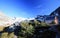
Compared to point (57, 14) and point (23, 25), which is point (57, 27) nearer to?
point (23, 25)

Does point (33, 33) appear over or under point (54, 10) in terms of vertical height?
under

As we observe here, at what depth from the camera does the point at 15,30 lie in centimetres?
2042

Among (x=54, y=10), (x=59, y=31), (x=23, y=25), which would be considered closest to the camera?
(x=59, y=31)

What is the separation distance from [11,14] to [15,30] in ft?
39.1

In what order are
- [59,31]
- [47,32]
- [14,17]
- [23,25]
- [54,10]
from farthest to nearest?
[14,17], [54,10], [23,25], [47,32], [59,31]

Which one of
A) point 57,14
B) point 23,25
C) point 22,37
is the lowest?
point 22,37

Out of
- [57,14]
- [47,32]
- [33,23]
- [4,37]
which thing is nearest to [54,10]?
[57,14]

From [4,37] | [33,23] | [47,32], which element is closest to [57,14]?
[33,23]

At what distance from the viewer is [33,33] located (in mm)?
19047

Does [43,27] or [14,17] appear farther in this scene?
Result: [14,17]

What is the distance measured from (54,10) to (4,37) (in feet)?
36.2

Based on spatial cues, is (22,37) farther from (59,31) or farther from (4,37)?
(59,31)

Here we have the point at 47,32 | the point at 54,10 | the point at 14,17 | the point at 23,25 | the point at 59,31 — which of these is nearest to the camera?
the point at 59,31

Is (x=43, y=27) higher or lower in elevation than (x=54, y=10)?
lower
